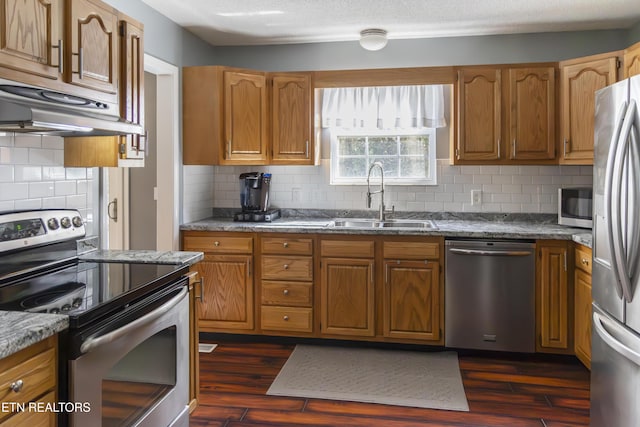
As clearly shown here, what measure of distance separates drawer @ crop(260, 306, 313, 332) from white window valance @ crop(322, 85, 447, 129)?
155 centimetres

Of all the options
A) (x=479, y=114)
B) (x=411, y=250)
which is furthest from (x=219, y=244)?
(x=479, y=114)

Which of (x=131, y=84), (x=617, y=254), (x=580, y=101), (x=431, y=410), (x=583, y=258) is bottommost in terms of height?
(x=431, y=410)

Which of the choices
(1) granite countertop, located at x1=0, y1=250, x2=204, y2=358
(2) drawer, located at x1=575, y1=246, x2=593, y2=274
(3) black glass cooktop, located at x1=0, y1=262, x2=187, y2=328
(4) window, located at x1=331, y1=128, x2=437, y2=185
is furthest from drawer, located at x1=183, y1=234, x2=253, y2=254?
(1) granite countertop, located at x1=0, y1=250, x2=204, y2=358

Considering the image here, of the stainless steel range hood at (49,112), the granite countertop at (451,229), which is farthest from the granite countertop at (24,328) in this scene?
the granite countertop at (451,229)

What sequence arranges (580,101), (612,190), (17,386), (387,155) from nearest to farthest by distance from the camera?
1. (17,386)
2. (612,190)
3. (580,101)
4. (387,155)

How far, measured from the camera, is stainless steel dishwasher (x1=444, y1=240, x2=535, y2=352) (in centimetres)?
350

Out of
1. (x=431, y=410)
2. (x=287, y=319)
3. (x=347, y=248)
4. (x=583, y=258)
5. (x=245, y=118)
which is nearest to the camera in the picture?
(x=431, y=410)

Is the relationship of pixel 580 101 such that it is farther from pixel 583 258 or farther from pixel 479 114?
pixel 583 258

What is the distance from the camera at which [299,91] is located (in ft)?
13.3

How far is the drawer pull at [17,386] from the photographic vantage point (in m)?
1.31

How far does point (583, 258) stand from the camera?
3229 millimetres

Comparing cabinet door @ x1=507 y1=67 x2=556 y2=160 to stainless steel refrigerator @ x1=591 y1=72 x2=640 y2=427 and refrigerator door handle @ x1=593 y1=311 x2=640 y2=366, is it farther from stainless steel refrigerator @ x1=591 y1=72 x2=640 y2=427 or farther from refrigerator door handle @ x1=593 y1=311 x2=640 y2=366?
refrigerator door handle @ x1=593 y1=311 x2=640 y2=366

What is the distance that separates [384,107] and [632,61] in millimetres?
1756

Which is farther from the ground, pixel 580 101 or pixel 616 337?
pixel 580 101
